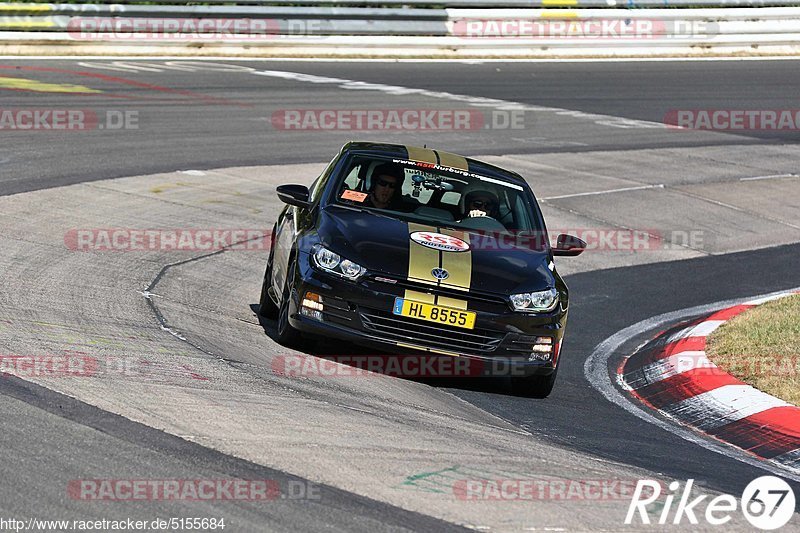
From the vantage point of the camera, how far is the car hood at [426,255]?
26.5 ft

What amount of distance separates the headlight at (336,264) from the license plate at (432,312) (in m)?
0.33

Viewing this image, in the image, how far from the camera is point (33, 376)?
6.49m

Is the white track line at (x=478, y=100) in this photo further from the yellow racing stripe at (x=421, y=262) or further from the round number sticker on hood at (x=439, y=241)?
the yellow racing stripe at (x=421, y=262)

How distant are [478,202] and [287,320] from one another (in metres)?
1.85

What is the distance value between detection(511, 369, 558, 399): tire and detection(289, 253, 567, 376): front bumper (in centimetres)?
15

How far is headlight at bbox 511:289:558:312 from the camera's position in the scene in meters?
8.14

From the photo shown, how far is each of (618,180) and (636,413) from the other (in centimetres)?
946

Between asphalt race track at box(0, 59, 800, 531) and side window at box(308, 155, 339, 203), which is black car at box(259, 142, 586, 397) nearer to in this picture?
side window at box(308, 155, 339, 203)

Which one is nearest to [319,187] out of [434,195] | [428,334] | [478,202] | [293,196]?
[293,196]

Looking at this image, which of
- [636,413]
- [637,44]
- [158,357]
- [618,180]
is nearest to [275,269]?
[158,357]

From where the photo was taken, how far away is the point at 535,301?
8.23 meters

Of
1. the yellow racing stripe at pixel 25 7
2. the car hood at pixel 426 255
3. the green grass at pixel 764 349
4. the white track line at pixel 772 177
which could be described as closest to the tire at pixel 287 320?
the car hood at pixel 426 255

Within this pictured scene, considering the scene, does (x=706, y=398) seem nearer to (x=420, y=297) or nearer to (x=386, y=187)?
(x=420, y=297)

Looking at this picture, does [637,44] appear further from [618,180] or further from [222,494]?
[222,494]
